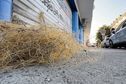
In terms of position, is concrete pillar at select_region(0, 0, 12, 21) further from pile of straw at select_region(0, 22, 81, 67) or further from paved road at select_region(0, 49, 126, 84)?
paved road at select_region(0, 49, 126, 84)

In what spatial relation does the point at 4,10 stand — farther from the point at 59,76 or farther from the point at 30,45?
the point at 59,76

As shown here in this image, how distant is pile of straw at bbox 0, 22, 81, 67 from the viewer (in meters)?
2.41

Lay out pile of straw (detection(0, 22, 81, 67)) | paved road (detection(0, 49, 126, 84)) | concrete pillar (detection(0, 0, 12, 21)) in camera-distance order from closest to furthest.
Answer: paved road (detection(0, 49, 126, 84))
pile of straw (detection(0, 22, 81, 67))
concrete pillar (detection(0, 0, 12, 21))

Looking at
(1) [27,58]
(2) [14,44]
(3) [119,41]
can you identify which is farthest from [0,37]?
(3) [119,41]

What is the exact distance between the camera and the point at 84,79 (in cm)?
206

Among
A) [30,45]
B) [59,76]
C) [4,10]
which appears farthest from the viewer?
[4,10]

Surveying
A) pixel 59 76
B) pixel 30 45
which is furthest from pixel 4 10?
pixel 59 76

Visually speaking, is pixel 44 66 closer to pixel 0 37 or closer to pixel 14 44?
pixel 14 44

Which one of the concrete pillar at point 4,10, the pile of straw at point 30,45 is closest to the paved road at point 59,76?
the pile of straw at point 30,45

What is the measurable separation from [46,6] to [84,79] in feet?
15.9

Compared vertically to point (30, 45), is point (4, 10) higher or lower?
higher

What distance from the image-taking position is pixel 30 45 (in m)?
2.52

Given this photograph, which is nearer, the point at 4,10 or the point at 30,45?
the point at 30,45

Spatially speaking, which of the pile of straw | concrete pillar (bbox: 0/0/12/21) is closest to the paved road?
the pile of straw
